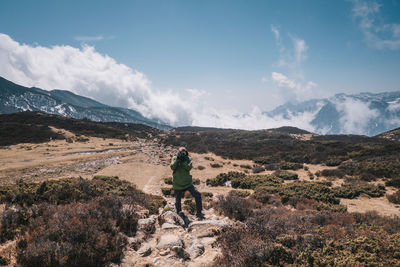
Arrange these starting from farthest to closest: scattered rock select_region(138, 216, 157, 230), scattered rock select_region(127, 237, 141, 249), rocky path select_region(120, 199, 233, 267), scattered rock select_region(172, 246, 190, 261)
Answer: scattered rock select_region(138, 216, 157, 230)
scattered rock select_region(127, 237, 141, 249)
scattered rock select_region(172, 246, 190, 261)
rocky path select_region(120, 199, 233, 267)

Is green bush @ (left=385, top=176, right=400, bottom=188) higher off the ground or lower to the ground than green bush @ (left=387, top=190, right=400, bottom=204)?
higher

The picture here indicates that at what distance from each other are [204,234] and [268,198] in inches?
282

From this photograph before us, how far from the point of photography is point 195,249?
4.82 meters

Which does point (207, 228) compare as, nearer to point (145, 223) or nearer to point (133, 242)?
point (145, 223)

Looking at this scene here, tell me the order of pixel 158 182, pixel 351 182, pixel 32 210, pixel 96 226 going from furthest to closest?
pixel 158 182, pixel 351 182, pixel 32 210, pixel 96 226

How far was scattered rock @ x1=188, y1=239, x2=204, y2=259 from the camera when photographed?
4700mm

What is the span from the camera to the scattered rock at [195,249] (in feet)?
A: 15.4

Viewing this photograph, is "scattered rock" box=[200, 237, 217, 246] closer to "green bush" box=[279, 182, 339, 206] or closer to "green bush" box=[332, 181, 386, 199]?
"green bush" box=[279, 182, 339, 206]

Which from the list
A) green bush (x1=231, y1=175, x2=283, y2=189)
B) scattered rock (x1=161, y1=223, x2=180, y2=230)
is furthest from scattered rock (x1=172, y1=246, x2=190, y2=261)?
green bush (x1=231, y1=175, x2=283, y2=189)

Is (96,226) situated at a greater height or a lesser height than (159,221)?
greater

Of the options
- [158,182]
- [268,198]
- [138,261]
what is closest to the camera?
[138,261]

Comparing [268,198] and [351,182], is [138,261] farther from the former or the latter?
[351,182]

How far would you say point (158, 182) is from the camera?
17.5 metres

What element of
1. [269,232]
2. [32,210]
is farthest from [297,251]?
[32,210]
